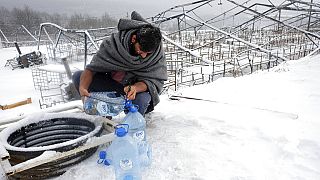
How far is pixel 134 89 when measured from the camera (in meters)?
2.08

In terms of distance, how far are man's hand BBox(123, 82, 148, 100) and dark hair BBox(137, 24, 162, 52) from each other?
31 centimetres

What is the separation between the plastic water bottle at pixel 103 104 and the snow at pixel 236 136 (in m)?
0.39

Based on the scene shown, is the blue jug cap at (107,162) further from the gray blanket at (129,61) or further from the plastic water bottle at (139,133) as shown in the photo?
the gray blanket at (129,61)

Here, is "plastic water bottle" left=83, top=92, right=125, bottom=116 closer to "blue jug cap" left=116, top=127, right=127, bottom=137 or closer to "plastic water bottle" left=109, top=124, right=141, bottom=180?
"plastic water bottle" left=109, top=124, right=141, bottom=180

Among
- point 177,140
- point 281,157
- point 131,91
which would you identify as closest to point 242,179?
A: point 281,157

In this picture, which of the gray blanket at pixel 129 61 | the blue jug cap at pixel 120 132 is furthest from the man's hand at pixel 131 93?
the blue jug cap at pixel 120 132

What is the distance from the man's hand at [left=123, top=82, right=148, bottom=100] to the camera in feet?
6.68

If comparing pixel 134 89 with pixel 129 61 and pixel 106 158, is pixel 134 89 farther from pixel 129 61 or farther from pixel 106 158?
pixel 106 158

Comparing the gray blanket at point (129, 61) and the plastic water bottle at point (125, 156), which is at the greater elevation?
the gray blanket at point (129, 61)

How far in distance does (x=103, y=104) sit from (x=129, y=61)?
44 cm

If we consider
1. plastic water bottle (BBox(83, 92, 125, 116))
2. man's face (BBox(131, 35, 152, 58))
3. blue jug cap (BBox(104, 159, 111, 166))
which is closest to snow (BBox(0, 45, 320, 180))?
blue jug cap (BBox(104, 159, 111, 166))

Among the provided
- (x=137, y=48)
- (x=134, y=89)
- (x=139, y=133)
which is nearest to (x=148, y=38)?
(x=137, y=48)

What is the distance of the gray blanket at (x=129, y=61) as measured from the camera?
2145mm

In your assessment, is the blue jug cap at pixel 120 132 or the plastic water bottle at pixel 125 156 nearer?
the blue jug cap at pixel 120 132
